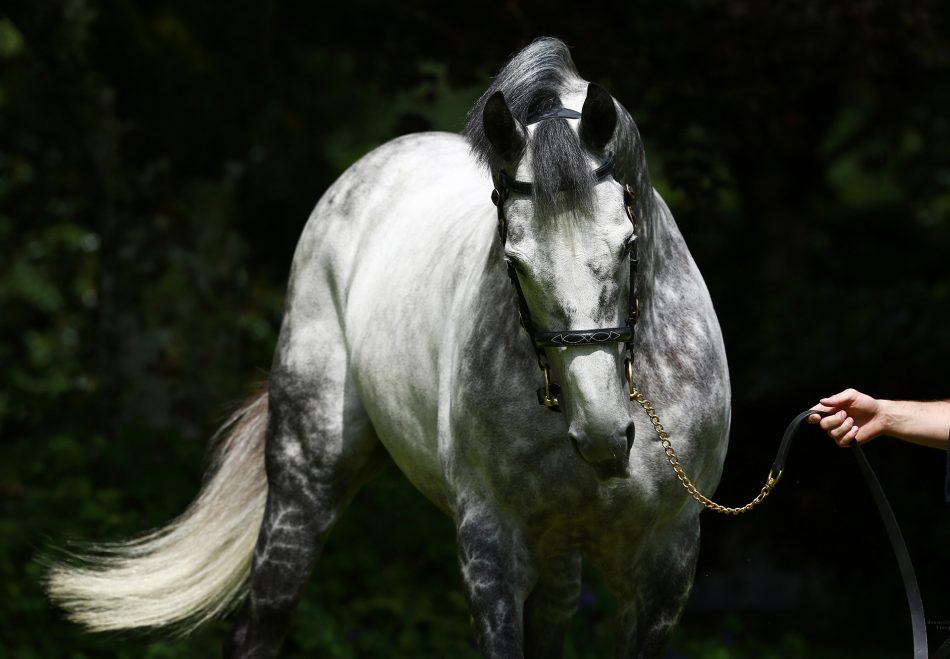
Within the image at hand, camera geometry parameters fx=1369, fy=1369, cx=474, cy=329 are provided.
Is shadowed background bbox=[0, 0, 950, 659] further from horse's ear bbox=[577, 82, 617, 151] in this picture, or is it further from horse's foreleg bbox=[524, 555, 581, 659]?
horse's ear bbox=[577, 82, 617, 151]

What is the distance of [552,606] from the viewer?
406 cm

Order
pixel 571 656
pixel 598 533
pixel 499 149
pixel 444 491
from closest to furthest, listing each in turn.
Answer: pixel 499 149, pixel 598 533, pixel 444 491, pixel 571 656

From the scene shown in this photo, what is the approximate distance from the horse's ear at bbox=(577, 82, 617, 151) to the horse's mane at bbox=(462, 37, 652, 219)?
29 mm

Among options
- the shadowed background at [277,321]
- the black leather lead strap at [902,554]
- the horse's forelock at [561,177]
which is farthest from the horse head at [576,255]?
the shadowed background at [277,321]

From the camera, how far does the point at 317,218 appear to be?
A: 15.4 feet

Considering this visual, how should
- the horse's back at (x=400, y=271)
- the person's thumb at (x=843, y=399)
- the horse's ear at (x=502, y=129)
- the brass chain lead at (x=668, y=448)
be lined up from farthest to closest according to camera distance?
the horse's back at (x=400, y=271) → the brass chain lead at (x=668, y=448) → the person's thumb at (x=843, y=399) → the horse's ear at (x=502, y=129)

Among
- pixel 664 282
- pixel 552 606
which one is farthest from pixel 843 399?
pixel 552 606

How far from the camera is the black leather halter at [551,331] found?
2803 millimetres

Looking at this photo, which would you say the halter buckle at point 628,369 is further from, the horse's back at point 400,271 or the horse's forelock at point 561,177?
the horse's back at point 400,271

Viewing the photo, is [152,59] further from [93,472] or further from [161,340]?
[93,472]

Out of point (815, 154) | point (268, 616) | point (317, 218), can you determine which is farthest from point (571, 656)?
point (815, 154)

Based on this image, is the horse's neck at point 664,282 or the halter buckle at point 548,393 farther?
the horse's neck at point 664,282

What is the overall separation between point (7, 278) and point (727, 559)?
8.41 m

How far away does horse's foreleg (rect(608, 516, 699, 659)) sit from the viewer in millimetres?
3342
